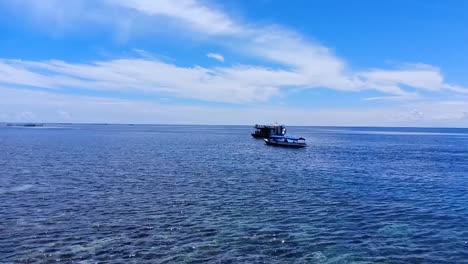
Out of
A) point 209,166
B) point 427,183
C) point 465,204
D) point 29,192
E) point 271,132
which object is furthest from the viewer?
point 271,132

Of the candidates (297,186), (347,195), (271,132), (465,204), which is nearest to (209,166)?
(297,186)

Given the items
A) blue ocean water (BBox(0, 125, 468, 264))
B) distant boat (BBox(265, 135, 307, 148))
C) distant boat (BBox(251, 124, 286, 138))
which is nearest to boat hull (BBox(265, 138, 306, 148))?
distant boat (BBox(265, 135, 307, 148))

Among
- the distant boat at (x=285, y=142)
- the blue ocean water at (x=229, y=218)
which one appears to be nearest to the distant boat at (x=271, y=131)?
the distant boat at (x=285, y=142)

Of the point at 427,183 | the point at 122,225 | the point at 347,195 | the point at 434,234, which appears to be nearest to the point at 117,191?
the point at 122,225

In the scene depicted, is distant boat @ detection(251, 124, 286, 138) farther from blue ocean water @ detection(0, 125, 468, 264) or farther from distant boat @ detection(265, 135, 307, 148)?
blue ocean water @ detection(0, 125, 468, 264)

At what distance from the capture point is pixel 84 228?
29.9 meters

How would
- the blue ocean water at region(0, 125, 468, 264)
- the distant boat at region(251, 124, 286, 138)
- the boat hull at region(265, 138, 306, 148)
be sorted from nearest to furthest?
the blue ocean water at region(0, 125, 468, 264) < the boat hull at region(265, 138, 306, 148) < the distant boat at region(251, 124, 286, 138)

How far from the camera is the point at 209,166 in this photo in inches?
2813

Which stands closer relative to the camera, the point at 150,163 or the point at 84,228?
the point at 84,228

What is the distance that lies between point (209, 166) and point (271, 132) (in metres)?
103

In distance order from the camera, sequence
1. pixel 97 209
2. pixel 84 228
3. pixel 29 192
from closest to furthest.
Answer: pixel 84 228
pixel 97 209
pixel 29 192

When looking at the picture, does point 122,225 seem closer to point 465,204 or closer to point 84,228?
point 84,228

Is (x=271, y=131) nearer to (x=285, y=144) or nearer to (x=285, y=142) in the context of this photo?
(x=285, y=142)

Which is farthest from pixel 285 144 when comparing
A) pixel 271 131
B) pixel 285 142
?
pixel 271 131
